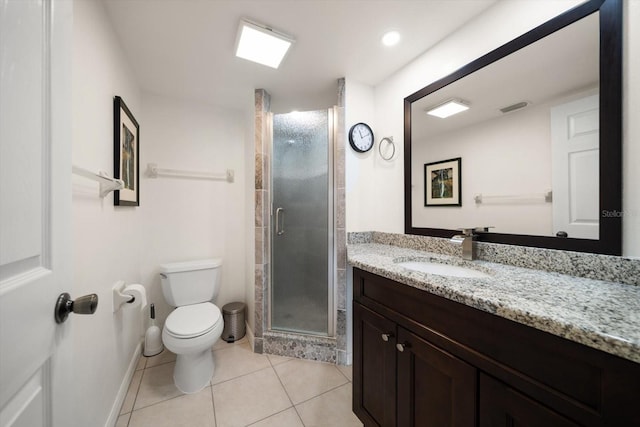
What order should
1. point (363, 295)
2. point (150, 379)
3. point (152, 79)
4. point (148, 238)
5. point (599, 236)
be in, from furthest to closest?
point (148, 238), point (152, 79), point (150, 379), point (363, 295), point (599, 236)

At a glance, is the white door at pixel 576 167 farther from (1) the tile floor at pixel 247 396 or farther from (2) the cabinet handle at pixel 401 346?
(1) the tile floor at pixel 247 396

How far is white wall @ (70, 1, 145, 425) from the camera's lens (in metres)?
0.99

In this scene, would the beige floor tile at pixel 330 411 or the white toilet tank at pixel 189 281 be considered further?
the white toilet tank at pixel 189 281

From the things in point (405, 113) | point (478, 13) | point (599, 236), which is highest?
point (478, 13)

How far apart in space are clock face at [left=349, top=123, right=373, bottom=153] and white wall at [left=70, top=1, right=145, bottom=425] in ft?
5.06

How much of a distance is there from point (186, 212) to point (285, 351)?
1.56 m

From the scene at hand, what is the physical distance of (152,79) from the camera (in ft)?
6.27

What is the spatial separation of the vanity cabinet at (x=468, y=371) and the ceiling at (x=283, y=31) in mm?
1436

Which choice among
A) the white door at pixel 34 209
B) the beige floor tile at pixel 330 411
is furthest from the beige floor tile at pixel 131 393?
the white door at pixel 34 209

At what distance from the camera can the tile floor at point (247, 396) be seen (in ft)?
4.41

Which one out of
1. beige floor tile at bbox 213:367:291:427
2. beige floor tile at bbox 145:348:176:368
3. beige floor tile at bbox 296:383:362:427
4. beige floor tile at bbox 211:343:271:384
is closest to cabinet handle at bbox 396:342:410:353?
beige floor tile at bbox 296:383:362:427

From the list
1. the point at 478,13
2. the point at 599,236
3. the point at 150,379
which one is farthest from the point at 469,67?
the point at 150,379

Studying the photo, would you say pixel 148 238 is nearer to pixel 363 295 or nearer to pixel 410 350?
pixel 363 295

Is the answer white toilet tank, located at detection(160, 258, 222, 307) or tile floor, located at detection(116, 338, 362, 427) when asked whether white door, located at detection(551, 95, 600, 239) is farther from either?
white toilet tank, located at detection(160, 258, 222, 307)
